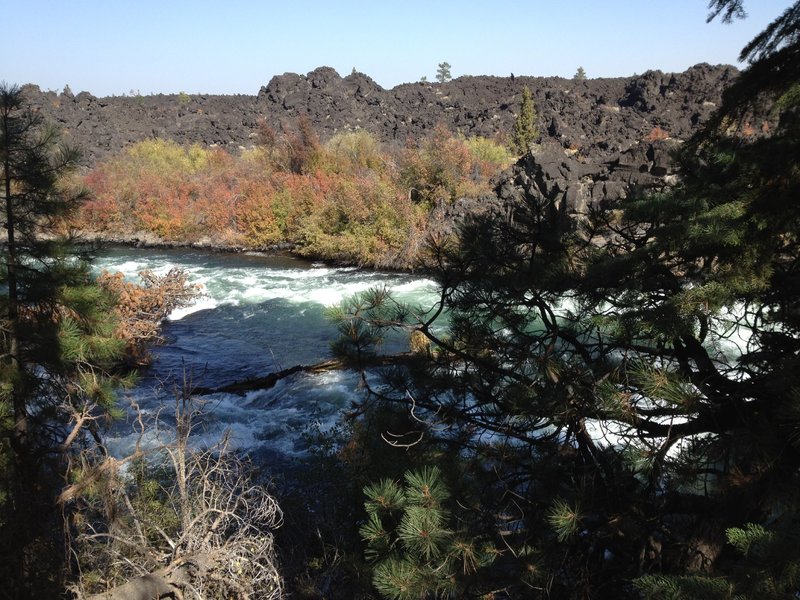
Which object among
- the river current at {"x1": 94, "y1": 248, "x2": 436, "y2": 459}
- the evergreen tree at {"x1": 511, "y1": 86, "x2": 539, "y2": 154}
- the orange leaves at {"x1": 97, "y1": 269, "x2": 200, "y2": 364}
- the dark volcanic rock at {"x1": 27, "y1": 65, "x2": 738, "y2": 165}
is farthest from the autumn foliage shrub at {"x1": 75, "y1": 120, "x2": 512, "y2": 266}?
the orange leaves at {"x1": 97, "y1": 269, "x2": 200, "y2": 364}

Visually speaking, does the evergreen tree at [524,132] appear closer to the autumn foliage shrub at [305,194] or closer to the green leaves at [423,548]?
the autumn foliage shrub at [305,194]

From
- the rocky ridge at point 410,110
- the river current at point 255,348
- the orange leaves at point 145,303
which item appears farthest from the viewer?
the rocky ridge at point 410,110

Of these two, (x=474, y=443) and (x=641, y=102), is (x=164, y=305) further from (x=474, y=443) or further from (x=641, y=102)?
(x=641, y=102)

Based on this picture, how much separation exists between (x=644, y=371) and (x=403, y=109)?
170ft

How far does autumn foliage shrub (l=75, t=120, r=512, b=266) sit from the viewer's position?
22.1 metres

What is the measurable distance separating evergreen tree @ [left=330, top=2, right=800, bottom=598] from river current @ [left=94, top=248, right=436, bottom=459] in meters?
0.59

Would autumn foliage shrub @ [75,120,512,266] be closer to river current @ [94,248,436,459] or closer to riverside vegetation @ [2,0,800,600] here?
river current @ [94,248,436,459]

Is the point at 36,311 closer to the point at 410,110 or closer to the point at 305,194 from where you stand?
the point at 305,194

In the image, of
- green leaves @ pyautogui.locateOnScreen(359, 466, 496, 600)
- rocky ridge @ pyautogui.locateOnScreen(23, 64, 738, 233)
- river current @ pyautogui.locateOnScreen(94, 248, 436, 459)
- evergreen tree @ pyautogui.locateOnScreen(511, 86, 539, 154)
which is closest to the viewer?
green leaves @ pyautogui.locateOnScreen(359, 466, 496, 600)

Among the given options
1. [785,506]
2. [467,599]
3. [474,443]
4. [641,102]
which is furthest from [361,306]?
[641,102]

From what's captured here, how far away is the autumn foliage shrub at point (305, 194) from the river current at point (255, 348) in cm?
220

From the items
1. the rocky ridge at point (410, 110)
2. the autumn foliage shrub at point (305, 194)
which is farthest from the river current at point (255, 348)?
the rocky ridge at point (410, 110)

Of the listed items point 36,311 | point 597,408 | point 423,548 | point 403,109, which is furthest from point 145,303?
point 403,109

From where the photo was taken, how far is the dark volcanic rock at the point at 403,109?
4084 centimetres
